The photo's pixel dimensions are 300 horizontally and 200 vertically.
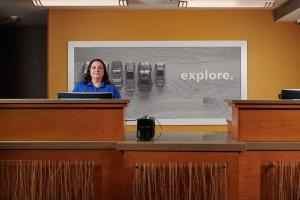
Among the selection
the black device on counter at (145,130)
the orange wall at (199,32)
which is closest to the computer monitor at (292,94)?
the black device on counter at (145,130)

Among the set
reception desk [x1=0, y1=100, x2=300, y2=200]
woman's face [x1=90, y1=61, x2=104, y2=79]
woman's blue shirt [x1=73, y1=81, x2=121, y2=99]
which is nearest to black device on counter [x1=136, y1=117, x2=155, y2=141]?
reception desk [x1=0, y1=100, x2=300, y2=200]

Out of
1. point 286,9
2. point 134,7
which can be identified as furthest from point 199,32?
point 286,9

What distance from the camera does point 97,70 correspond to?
430cm

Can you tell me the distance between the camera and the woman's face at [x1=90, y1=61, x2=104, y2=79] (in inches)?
169

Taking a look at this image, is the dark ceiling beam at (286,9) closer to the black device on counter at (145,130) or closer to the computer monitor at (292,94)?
the computer monitor at (292,94)

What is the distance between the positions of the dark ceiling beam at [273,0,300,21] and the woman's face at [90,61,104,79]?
2166 millimetres

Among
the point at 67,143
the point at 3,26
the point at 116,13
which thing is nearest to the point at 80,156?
the point at 67,143

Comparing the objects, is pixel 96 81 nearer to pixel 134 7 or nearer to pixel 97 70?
pixel 97 70

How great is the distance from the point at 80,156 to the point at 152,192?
491mm

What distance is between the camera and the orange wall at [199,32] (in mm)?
5590

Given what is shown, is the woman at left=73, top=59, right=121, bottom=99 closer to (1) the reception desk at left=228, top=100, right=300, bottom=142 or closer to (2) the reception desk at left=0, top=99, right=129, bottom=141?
(2) the reception desk at left=0, top=99, right=129, bottom=141

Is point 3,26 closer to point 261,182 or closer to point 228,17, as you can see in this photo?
point 228,17

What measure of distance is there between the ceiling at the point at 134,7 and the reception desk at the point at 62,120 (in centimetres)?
255

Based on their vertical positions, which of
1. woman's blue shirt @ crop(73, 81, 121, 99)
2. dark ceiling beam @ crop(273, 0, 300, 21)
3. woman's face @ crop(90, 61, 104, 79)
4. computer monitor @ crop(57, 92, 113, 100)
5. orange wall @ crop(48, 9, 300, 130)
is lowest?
computer monitor @ crop(57, 92, 113, 100)
